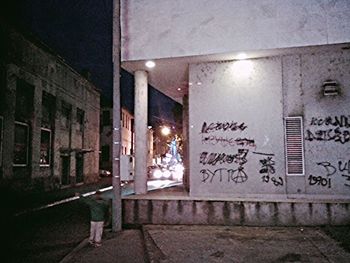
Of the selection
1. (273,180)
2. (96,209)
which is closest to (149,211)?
(96,209)

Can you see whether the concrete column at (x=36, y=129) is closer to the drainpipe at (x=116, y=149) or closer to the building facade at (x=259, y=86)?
the building facade at (x=259, y=86)

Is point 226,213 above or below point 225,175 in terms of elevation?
below

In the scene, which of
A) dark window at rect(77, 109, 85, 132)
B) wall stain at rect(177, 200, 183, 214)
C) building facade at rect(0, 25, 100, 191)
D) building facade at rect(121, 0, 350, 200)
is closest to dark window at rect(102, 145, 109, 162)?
building facade at rect(0, 25, 100, 191)

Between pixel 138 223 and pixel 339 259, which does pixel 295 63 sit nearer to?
pixel 339 259

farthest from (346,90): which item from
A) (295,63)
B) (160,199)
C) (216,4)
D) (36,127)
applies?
(36,127)

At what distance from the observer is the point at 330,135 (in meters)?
8.84

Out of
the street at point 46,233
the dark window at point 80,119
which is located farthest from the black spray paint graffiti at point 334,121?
the dark window at point 80,119

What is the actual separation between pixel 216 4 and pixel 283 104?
3.49m

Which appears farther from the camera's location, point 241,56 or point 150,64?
point 150,64

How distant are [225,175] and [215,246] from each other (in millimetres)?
2861

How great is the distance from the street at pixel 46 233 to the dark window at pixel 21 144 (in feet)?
18.1

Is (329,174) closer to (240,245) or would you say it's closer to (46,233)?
(240,245)

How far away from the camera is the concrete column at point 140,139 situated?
10.2 m

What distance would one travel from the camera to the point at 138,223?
356 inches
